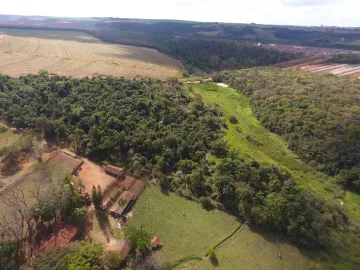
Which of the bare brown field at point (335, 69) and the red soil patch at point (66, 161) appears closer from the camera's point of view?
the red soil patch at point (66, 161)

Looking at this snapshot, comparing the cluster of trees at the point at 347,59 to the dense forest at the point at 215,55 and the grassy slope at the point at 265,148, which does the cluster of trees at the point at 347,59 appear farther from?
the grassy slope at the point at 265,148

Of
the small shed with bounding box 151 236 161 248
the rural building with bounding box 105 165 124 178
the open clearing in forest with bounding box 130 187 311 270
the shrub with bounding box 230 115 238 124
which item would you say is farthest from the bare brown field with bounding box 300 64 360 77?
the small shed with bounding box 151 236 161 248

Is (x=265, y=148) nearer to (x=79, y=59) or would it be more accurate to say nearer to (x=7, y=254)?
(x=7, y=254)

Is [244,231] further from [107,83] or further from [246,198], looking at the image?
[107,83]

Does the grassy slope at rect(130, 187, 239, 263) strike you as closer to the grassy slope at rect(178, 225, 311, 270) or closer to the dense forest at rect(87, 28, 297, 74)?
the grassy slope at rect(178, 225, 311, 270)

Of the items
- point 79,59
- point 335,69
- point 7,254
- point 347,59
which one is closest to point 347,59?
point 347,59

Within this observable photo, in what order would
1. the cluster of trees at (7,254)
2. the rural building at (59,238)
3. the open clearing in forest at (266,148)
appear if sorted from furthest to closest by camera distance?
1. the open clearing in forest at (266,148)
2. the rural building at (59,238)
3. the cluster of trees at (7,254)

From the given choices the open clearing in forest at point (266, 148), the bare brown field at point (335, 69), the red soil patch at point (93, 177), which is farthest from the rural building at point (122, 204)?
the bare brown field at point (335, 69)
